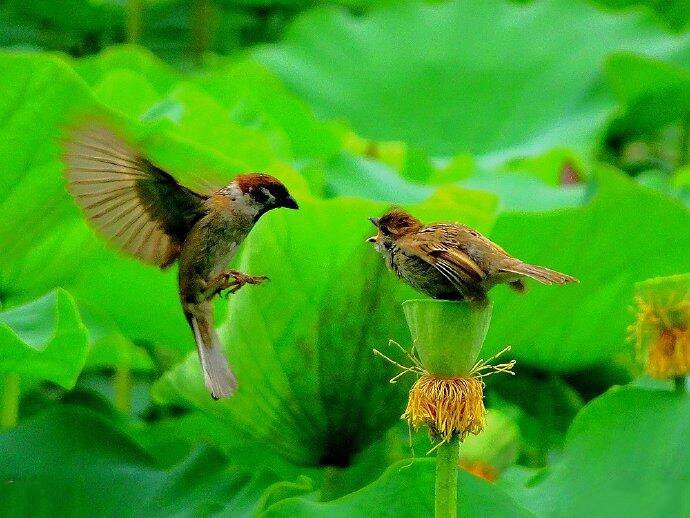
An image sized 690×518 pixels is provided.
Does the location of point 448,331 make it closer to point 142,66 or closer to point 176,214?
point 176,214

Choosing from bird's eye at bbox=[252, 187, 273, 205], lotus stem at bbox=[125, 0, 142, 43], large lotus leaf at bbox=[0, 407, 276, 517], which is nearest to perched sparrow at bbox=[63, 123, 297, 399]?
bird's eye at bbox=[252, 187, 273, 205]

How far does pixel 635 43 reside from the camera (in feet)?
6.88

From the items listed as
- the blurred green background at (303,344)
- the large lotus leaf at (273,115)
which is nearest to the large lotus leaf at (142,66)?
the large lotus leaf at (273,115)

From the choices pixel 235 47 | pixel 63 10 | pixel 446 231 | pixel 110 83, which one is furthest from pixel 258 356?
pixel 235 47

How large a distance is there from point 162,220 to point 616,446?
0.36 metres

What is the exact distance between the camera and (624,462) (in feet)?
2.67

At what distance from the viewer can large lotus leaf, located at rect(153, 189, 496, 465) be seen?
2.81 ft

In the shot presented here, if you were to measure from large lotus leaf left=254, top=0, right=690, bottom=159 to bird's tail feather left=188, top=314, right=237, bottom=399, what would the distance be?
3.86 ft

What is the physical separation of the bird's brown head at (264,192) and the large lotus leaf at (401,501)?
0.68 feet

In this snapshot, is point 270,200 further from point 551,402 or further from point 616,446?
point 551,402

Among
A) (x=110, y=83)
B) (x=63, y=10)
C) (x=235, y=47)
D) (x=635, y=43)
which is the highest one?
(x=110, y=83)

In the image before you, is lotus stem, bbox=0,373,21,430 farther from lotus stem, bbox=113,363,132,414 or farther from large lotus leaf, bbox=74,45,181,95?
large lotus leaf, bbox=74,45,181,95

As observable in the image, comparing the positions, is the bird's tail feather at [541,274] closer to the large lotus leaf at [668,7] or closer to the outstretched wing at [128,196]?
the outstretched wing at [128,196]

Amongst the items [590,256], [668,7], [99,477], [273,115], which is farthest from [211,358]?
[668,7]
